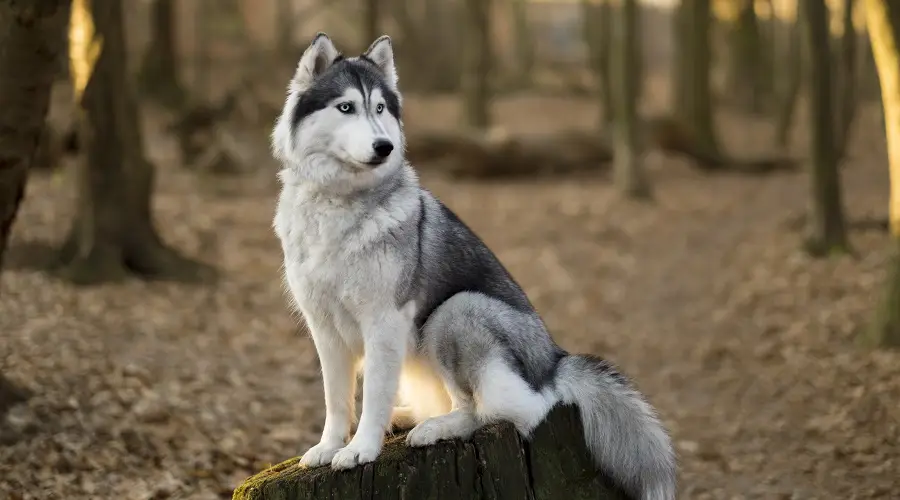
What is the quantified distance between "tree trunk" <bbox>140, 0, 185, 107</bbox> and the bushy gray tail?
1619 cm

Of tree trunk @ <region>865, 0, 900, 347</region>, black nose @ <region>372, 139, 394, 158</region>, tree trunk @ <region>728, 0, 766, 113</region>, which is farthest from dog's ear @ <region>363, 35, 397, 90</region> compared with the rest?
tree trunk @ <region>728, 0, 766, 113</region>

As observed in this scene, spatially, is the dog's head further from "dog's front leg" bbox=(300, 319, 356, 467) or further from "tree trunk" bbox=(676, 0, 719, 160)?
"tree trunk" bbox=(676, 0, 719, 160)

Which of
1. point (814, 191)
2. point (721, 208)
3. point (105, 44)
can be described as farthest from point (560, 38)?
point (105, 44)

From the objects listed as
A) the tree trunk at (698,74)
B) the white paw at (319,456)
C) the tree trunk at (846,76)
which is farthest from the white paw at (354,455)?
the tree trunk at (698,74)

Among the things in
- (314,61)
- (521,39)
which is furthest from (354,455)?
(521,39)

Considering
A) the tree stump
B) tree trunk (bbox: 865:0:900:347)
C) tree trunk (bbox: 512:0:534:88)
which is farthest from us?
tree trunk (bbox: 512:0:534:88)

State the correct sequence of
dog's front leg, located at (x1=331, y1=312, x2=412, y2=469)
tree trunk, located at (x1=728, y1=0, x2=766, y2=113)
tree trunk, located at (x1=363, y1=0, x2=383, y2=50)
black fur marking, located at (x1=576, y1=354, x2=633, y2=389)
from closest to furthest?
dog's front leg, located at (x1=331, y1=312, x2=412, y2=469) → black fur marking, located at (x1=576, y1=354, x2=633, y2=389) → tree trunk, located at (x1=363, y1=0, x2=383, y2=50) → tree trunk, located at (x1=728, y1=0, x2=766, y2=113)

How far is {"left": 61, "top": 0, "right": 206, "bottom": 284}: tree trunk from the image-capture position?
29.6ft

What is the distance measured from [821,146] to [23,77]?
906cm

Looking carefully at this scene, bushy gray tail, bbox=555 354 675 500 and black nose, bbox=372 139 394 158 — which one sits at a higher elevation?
black nose, bbox=372 139 394 158

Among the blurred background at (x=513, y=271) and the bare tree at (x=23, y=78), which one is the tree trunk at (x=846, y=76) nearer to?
the blurred background at (x=513, y=271)

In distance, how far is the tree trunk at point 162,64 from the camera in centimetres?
1909

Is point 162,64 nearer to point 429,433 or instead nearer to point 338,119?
point 338,119

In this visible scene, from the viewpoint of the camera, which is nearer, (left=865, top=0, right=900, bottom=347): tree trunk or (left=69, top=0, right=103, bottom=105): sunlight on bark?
(left=865, top=0, right=900, bottom=347): tree trunk
